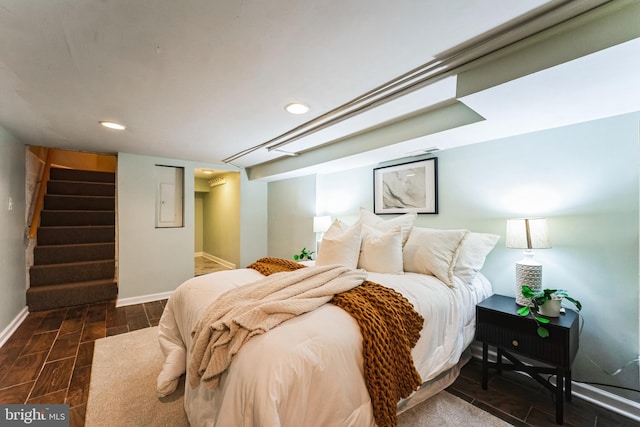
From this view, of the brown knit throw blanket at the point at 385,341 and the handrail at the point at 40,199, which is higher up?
the handrail at the point at 40,199

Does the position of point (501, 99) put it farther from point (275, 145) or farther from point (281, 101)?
point (275, 145)

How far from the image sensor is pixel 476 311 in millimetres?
1994

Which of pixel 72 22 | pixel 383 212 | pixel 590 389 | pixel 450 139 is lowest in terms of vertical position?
pixel 590 389

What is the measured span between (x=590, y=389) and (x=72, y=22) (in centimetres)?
366

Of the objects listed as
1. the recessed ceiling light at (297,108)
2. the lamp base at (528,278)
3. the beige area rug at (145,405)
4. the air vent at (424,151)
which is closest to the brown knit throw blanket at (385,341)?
the beige area rug at (145,405)

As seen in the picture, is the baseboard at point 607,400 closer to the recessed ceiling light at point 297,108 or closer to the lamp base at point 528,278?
the lamp base at point 528,278

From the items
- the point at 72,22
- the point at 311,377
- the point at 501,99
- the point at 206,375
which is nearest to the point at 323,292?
the point at 311,377

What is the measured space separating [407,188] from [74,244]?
509cm

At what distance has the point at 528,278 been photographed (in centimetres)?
194

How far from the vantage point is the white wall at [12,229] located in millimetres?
2604

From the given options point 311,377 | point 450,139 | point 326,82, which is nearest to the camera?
point 311,377

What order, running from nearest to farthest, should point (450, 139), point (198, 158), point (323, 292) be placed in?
point (323, 292) → point (450, 139) → point (198, 158)

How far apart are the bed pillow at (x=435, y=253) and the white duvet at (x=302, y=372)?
38 cm

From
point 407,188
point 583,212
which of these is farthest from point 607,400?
point 407,188
